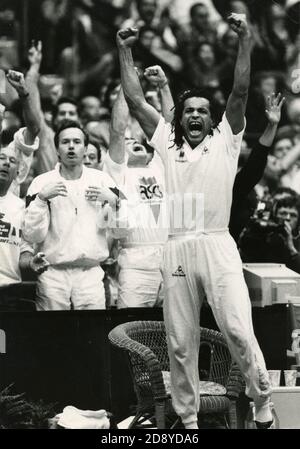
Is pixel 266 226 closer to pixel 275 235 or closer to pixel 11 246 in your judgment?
pixel 275 235

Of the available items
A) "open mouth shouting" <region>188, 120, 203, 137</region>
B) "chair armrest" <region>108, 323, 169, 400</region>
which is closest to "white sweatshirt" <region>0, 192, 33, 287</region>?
"chair armrest" <region>108, 323, 169, 400</region>

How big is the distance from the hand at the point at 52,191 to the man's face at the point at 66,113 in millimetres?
524

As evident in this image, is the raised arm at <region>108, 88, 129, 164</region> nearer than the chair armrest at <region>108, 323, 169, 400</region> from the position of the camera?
No

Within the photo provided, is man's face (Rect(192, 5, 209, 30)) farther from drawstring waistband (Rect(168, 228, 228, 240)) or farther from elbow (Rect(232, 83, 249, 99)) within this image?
drawstring waistband (Rect(168, 228, 228, 240))

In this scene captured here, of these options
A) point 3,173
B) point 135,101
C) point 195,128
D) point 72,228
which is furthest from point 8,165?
point 195,128

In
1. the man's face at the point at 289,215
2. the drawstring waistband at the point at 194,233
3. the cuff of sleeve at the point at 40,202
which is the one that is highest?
the cuff of sleeve at the point at 40,202

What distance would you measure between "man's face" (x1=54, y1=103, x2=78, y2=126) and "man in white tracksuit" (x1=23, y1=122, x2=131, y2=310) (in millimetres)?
112

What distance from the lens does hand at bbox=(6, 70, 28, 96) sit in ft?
20.4

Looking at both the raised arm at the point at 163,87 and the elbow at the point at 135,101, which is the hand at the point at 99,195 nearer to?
the raised arm at the point at 163,87

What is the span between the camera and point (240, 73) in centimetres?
511

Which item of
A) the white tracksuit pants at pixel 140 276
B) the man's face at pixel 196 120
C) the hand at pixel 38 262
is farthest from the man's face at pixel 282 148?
the hand at pixel 38 262

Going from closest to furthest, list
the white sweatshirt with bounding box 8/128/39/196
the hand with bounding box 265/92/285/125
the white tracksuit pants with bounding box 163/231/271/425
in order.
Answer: the white tracksuit pants with bounding box 163/231/271/425 → the hand with bounding box 265/92/285/125 → the white sweatshirt with bounding box 8/128/39/196

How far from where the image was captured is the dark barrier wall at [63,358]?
604 centimetres
